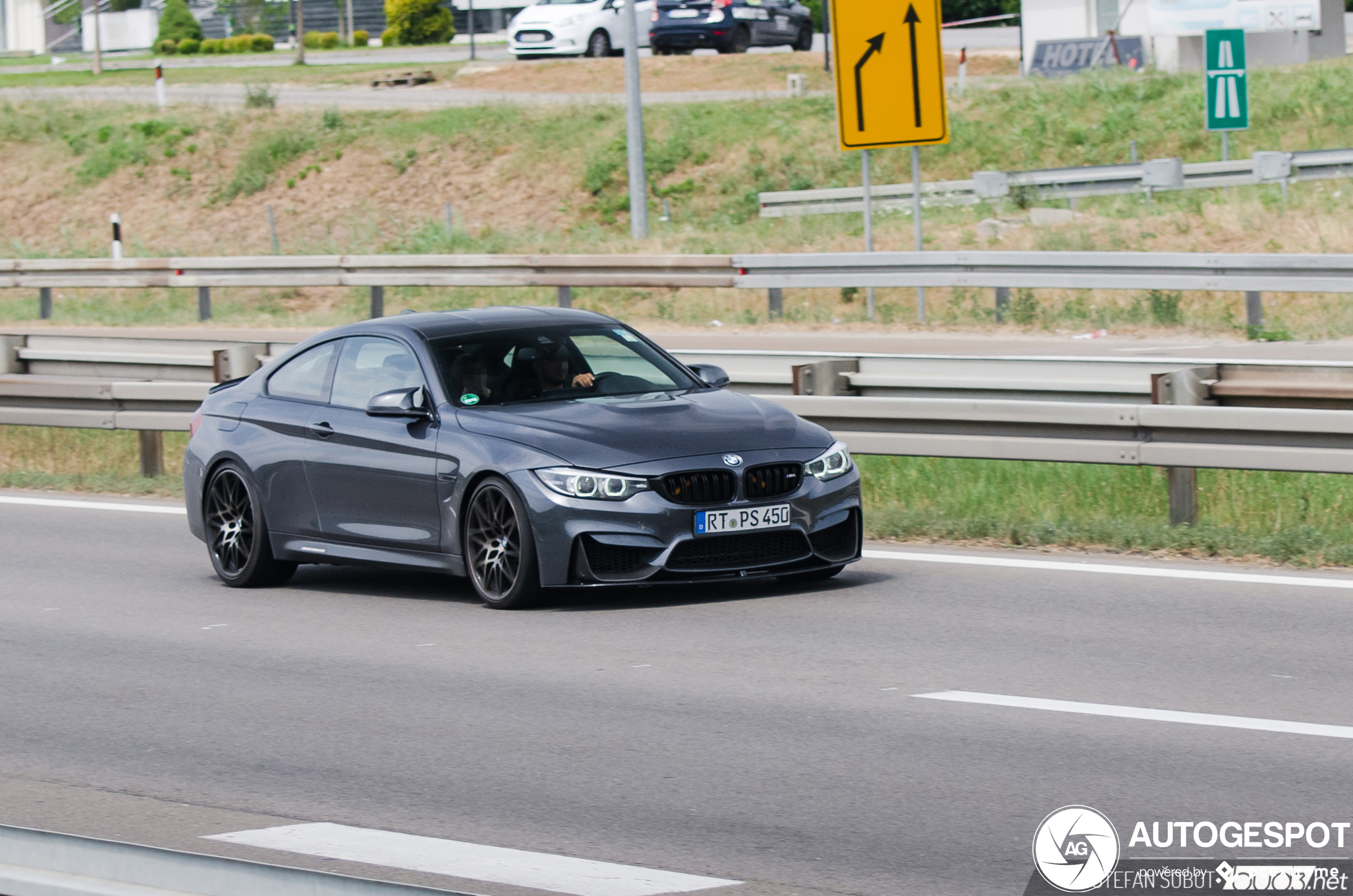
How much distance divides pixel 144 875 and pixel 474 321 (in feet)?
21.3

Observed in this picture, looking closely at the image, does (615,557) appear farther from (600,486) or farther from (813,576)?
(813,576)

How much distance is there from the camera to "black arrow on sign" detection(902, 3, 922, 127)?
19.8 metres

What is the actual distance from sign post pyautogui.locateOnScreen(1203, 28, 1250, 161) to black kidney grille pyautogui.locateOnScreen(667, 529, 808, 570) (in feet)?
56.0

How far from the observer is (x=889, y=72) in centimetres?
1997

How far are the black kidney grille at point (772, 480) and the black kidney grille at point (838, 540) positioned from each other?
264mm

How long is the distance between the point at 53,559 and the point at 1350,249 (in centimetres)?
1633

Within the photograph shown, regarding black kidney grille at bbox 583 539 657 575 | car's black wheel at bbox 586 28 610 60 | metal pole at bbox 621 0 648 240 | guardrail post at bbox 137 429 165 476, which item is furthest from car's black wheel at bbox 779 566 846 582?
car's black wheel at bbox 586 28 610 60

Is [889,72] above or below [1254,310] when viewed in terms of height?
above

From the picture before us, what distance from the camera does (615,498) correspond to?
8.98 m

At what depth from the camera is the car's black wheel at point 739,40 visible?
5003 centimetres

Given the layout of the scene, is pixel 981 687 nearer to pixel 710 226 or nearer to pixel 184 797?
pixel 184 797

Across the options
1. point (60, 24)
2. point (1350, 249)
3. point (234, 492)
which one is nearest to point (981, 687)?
point (234, 492)

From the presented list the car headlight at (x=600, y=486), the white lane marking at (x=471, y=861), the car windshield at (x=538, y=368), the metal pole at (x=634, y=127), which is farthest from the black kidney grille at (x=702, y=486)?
the metal pole at (x=634, y=127)

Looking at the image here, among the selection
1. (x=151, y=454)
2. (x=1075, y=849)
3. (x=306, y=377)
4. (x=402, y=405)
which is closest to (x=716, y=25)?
(x=151, y=454)
